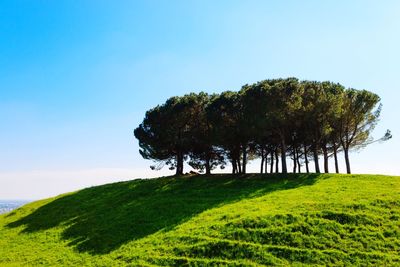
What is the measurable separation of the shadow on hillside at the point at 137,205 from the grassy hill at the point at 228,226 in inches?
6.4

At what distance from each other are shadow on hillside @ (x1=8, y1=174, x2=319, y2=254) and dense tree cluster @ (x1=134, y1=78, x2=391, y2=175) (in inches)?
323

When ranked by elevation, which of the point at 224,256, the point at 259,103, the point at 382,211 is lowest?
the point at 224,256

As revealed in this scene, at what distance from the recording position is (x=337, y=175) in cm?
5400

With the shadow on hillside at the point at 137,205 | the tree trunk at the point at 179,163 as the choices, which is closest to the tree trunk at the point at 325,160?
the shadow on hillside at the point at 137,205

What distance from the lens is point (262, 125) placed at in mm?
60062

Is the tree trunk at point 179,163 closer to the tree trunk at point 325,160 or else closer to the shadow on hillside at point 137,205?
the shadow on hillside at point 137,205

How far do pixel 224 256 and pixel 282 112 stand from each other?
112ft

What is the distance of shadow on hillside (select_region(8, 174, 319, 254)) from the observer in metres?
41.7

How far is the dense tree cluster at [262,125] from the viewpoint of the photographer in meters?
61.7

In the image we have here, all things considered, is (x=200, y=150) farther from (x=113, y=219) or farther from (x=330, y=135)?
(x=113, y=219)

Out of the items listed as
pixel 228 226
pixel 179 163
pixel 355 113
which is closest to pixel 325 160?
pixel 355 113

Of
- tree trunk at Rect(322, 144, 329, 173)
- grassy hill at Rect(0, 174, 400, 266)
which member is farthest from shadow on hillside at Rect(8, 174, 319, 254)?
tree trunk at Rect(322, 144, 329, 173)

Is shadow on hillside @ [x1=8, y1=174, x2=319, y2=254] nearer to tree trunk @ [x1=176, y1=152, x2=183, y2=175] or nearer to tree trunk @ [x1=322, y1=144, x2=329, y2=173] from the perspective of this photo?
tree trunk @ [x1=176, y1=152, x2=183, y2=175]

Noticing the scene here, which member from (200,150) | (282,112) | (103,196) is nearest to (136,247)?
(103,196)
